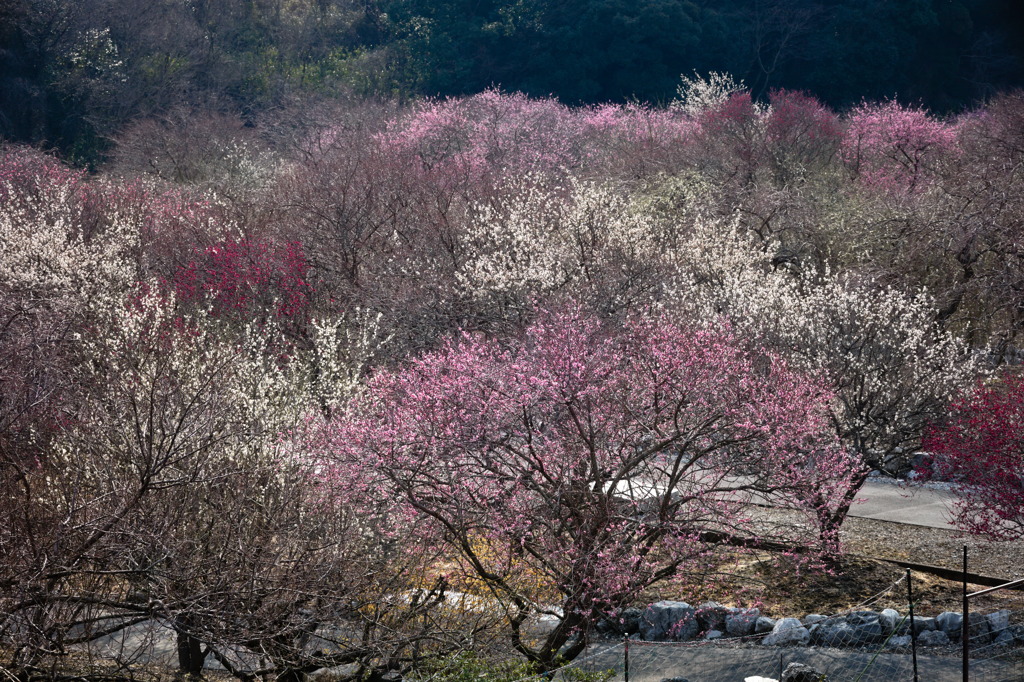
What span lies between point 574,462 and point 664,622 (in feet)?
9.56

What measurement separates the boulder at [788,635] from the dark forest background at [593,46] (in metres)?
41.3


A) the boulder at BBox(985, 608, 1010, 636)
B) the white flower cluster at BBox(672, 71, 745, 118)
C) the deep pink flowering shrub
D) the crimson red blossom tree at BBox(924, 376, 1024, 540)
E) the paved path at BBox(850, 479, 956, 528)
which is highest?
the white flower cluster at BBox(672, 71, 745, 118)

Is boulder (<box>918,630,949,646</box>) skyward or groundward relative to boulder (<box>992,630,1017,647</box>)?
groundward

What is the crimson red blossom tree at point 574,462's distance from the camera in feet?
34.3

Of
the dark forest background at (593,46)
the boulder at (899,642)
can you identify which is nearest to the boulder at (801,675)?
the boulder at (899,642)

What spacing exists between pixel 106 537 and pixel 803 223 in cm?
1958

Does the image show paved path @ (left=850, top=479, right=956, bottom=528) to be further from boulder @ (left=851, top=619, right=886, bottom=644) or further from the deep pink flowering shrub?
the deep pink flowering shrub

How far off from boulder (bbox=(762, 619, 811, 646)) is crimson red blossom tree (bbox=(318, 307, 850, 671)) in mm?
1062

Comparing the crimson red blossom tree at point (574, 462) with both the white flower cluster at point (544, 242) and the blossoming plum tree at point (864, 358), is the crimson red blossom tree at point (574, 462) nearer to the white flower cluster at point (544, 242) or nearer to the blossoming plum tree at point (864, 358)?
the blossoming plum tree at point (864, 358)

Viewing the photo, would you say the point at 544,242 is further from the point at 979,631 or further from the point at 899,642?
the point at 979,631

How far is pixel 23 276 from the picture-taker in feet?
61.3

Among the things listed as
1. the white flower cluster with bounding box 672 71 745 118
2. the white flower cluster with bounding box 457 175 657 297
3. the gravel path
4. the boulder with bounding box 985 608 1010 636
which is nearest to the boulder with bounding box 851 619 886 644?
the boulder with bounding box 985 608 1010 636

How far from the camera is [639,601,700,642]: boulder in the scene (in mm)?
12516

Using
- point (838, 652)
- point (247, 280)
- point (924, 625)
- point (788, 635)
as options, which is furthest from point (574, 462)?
point (247, 280)
